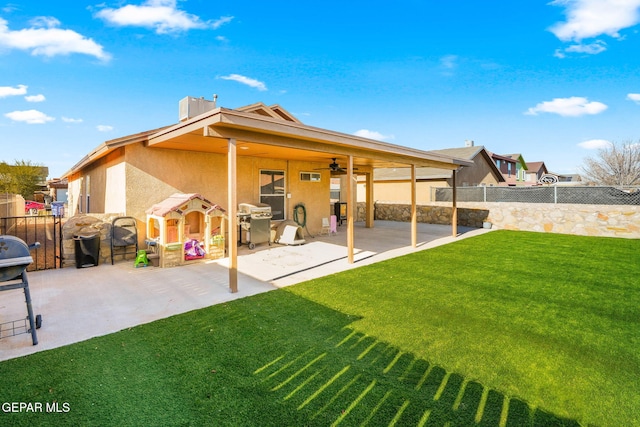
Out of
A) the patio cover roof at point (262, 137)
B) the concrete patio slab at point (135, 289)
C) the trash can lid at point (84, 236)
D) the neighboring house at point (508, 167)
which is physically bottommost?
the concrete patio slab at point (135, 289)

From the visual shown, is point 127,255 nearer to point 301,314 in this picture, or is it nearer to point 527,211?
point 301,314

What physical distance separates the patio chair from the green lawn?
3.68m

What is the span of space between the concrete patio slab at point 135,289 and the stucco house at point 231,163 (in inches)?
22.7

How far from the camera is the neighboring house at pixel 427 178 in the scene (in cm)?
1758

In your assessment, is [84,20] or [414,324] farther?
[84,20]

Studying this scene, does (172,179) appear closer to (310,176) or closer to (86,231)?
(86,231)

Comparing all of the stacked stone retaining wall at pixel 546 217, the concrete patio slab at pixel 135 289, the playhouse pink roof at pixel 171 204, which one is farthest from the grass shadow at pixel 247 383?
the stacked stone retaining wall at pixel 546 217

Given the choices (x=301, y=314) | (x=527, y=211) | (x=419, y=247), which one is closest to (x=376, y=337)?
(x=301, y=314)

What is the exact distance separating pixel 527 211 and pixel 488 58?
285 inches

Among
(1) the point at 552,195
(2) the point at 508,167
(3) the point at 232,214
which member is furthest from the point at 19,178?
(2) the point at 508,167

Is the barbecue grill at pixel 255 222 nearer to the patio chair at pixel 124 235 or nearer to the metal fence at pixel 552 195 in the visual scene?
the patio chair at pixel 124 235

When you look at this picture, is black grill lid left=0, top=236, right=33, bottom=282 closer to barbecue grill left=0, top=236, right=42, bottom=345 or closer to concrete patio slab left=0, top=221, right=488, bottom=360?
barbecue grill left=0, top=236, right=42, bottom=345

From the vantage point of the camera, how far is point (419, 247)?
8594 mm

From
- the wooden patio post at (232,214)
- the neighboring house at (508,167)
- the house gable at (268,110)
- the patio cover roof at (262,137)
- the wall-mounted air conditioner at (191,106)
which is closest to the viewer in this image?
the patio cover roof at (262,137)
